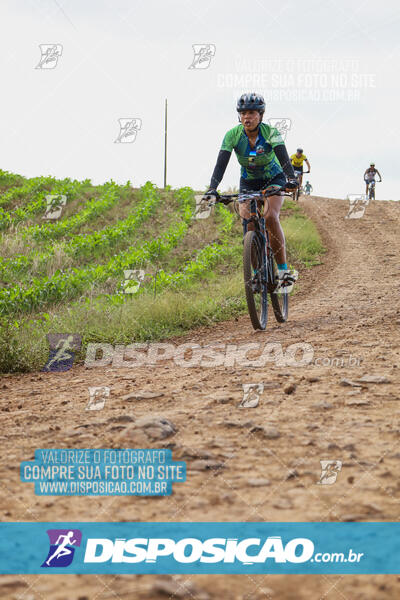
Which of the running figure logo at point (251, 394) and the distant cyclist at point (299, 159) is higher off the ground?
the distant cyclist at point (299, 159)

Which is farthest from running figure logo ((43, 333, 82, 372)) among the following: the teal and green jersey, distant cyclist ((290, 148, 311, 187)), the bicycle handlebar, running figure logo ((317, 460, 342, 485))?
distant cyclist ((290, 148, 311, 187))

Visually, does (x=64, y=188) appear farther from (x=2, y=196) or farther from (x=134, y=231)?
(x=134, y=231)

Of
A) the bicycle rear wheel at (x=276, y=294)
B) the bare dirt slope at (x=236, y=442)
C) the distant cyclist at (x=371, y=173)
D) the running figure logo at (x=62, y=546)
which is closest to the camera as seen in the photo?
the bare dirt slope at (x=236, y=442)

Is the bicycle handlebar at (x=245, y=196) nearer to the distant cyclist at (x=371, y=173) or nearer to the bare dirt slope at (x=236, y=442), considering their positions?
the bare dirt slope at (x=236, y=442)

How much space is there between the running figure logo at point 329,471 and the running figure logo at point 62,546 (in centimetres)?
98

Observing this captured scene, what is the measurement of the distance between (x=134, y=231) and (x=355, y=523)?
16404mm

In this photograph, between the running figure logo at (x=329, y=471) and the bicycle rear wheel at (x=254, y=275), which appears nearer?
the running figure logo at (x=329, y=471)

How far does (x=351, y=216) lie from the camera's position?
17484 millimetres

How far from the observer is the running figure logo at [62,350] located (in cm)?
571

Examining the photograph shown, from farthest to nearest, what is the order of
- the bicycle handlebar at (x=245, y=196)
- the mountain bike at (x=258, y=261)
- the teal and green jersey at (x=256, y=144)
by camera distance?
the teal and green jersey at (x=256, y=144), the mountain bike at (x=258, y=261), the bicycle handlebar at (x=245, y=196)

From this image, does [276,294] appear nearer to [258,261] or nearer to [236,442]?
[258,261]

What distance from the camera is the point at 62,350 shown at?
6.00 m

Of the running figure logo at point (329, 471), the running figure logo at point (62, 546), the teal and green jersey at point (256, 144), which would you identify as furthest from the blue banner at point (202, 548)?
the teal and green jersey at point (256, 144)

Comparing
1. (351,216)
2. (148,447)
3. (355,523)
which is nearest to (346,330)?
(148,447)
